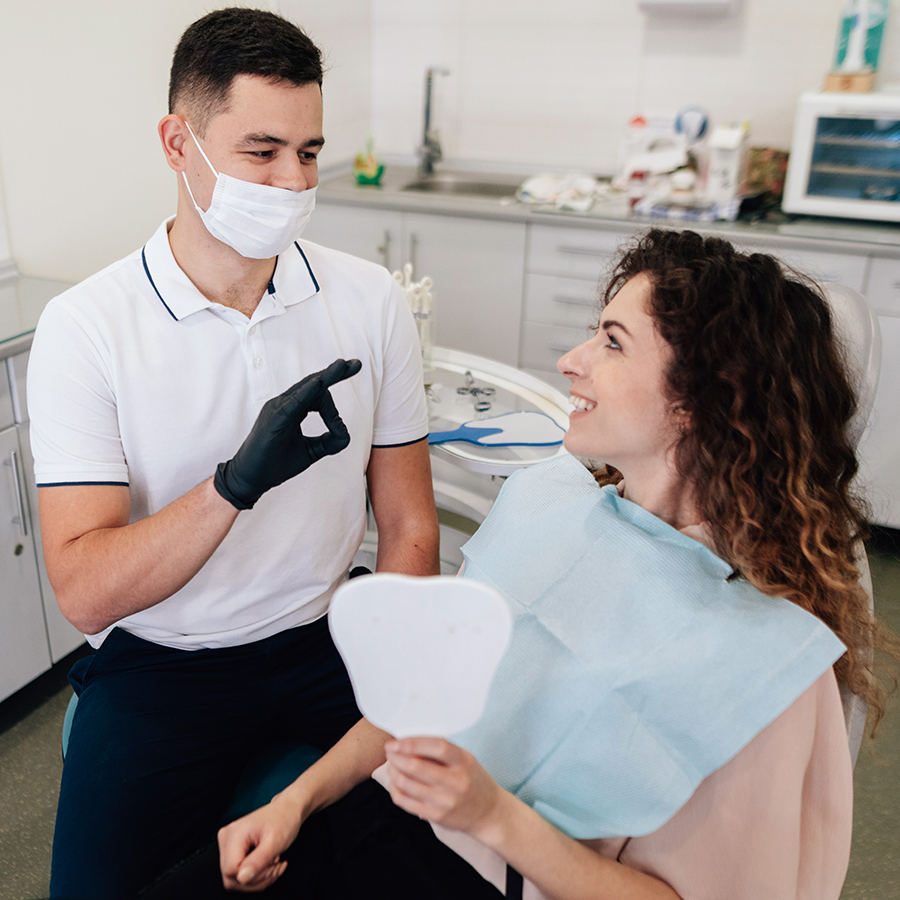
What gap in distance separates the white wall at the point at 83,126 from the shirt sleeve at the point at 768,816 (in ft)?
7.10

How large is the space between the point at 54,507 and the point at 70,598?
0.12 meters

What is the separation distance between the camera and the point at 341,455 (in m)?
1.37

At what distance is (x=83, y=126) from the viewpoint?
2445 millimetres

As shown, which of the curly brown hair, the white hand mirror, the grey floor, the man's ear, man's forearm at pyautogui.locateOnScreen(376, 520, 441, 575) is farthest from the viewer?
the grey floor

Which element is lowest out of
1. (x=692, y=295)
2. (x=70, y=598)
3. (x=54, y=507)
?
(x=70, y=598)

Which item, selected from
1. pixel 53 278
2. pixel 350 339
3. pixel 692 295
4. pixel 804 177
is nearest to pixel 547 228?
pixel 804 177

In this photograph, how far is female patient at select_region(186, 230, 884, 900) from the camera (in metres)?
0.85

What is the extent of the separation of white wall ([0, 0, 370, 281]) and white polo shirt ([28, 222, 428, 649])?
1.20 metres

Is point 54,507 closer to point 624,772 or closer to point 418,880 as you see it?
point 418,880

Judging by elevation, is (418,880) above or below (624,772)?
below

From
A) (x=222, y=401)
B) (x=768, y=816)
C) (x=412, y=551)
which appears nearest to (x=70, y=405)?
(x=222, y=401)

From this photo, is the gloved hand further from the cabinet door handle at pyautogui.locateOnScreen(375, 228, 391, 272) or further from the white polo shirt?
the cabinet door handle at pyautogui.locateOnScreen(375, 228, 391, 272)

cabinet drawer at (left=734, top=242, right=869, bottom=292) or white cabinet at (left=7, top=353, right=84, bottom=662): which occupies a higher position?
cabinet drawer at (left=734, top=242, right=869, bottom=292)

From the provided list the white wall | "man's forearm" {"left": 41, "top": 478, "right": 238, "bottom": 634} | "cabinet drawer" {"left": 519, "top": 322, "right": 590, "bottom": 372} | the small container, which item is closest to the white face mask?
"man's forearm" {"left": 41, "top": 478, "right": 238, "bottom": 634}
